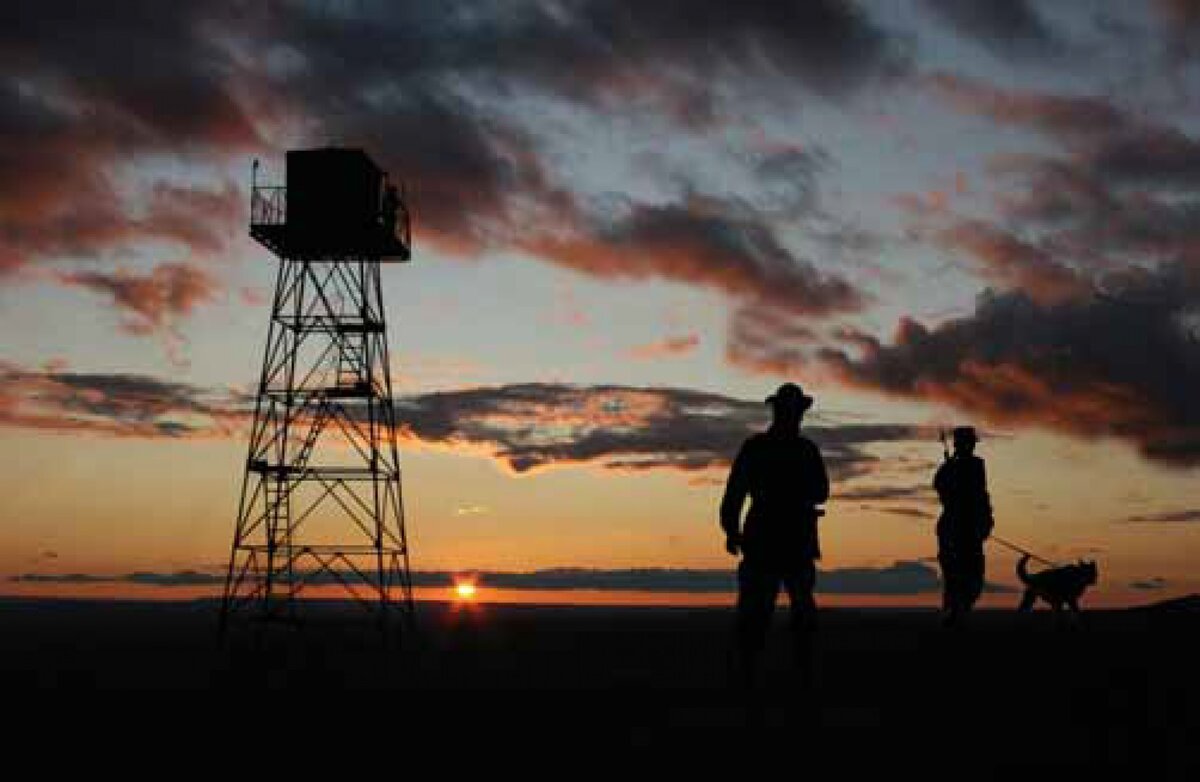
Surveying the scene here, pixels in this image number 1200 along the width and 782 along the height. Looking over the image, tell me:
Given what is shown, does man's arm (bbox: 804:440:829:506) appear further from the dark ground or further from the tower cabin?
the tower cabin

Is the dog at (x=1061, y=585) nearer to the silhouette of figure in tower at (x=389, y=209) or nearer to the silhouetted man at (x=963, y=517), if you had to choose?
the silhouetted man at (x=963, y=517)

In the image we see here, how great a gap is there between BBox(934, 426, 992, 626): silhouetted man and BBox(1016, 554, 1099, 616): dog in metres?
1.93

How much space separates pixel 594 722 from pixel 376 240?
3052 cm

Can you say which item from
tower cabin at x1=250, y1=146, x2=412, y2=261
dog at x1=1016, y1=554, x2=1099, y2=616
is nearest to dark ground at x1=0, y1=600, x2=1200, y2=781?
dog at x1=1016, y1=554, x2=1099, y2=616

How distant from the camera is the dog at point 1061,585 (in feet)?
68.9

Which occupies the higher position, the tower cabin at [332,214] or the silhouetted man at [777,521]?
the tower cabin at [332,214]

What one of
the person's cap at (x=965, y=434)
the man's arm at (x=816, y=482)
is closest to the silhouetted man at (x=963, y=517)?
the person's cap at (x=965, y=434)

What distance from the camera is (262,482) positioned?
39969 millimetres

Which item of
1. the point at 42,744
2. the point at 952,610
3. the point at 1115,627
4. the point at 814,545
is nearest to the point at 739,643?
the point at 814,545

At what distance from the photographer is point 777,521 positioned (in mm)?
12359

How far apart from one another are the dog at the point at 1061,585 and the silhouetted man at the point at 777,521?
9877mm

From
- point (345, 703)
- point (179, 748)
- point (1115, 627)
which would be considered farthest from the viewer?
point (1115, 627)

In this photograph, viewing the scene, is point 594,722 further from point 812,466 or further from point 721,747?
point 812,466

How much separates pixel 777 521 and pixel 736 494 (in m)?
0.46
